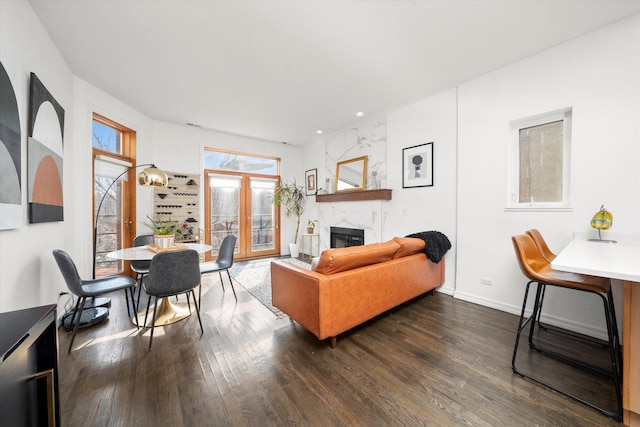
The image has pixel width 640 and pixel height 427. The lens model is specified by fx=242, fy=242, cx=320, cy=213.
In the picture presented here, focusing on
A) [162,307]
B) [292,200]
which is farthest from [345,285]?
[292,200]

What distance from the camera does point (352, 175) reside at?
4758 mm

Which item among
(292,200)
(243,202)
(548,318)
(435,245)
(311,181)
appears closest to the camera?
(548,318)

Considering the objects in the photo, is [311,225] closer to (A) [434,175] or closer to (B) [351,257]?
(A) [434,175]

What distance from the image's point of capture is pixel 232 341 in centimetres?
219

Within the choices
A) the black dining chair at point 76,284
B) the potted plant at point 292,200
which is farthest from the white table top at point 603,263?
the potted plant at point 292,200

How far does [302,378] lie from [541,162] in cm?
320

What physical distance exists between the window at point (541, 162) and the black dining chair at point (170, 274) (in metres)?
3.44

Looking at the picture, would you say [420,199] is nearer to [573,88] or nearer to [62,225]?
[573,88]

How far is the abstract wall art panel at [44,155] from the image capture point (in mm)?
1865

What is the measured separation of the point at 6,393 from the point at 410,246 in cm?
284

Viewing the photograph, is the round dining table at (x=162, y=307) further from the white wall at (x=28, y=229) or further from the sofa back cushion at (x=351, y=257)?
the sofa back cushion at (x=351, y=257)

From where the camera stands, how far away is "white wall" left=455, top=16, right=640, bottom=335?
6.83 feet

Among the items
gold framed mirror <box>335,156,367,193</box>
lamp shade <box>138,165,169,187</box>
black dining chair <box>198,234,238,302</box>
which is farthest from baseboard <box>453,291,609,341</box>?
lamp shade <box>138,165,169,187</box>

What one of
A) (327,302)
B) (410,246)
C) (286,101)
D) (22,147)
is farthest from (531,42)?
(22,147)
